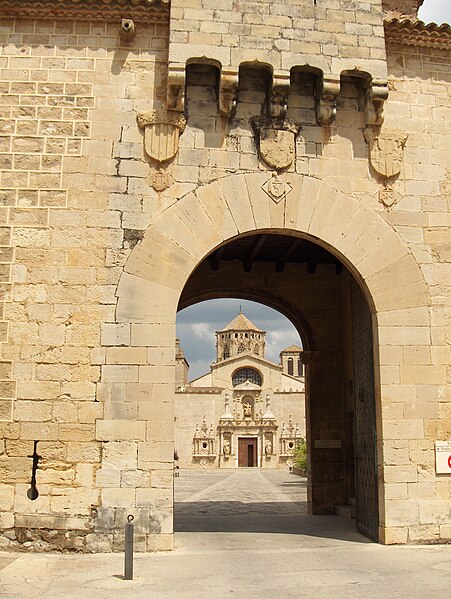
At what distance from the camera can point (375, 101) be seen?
891 centimetres

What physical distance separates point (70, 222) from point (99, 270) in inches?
28.8

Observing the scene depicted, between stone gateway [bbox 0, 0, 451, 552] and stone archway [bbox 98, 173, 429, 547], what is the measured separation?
0.08ft

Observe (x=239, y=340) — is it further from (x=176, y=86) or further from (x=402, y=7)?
(x=176, y=86)

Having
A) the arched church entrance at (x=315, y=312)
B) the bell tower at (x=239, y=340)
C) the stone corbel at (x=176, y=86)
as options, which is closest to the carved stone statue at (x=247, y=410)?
the bell tower at (x=239, y=340)

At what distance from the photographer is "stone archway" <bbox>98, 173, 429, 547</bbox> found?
7.84 metres

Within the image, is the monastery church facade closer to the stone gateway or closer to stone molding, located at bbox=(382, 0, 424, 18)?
stone molding, located at bbox=(382, 0, 424, 18)

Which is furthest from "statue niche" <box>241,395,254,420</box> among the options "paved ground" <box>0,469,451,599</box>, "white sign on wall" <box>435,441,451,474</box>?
"white sign on wall" <box>435,441,451,474</box>

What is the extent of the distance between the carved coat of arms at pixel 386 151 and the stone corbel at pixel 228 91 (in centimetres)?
193

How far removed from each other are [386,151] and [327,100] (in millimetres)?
1072

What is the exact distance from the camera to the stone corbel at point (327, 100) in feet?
28.6

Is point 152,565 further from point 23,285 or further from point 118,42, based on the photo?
→ point 118,42

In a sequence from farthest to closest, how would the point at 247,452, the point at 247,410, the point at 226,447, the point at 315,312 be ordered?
the point at 247,410, the point at 247,452, the point at 226,447, the point at 315,312

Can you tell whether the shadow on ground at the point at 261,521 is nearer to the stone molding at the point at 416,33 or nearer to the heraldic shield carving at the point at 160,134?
the heraldic shield carving at the point at 160,134

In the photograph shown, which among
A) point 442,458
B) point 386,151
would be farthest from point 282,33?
point 442,458
